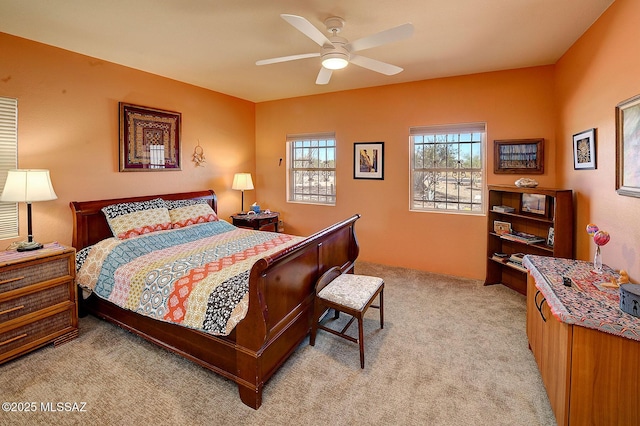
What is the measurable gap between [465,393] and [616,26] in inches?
111

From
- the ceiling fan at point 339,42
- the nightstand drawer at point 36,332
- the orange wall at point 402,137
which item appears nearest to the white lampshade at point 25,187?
the nightstand drawer at point 36,332

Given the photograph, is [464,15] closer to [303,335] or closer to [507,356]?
[507,356]

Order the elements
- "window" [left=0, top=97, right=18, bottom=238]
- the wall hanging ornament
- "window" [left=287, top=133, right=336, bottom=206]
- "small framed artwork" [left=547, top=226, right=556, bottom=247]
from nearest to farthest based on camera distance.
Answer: "window" [left=0, top=97, right=18, bottom=238] → "small framed artwork" [left=547, top=226, right=556, bottom=247] → the wall hanging ornament → "window" [left=287, top=133, right=336, bottom=206]

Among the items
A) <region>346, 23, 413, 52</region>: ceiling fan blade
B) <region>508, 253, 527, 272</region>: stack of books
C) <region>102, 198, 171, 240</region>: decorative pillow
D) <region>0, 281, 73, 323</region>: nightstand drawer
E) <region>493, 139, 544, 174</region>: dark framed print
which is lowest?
<region>0, 281, 73, 323</region>: nightstand drawer

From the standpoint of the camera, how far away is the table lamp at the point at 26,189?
253 cm

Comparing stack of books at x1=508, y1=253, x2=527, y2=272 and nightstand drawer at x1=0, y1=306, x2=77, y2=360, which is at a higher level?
stack of books at x1=508, y1=253, x2=527, y2=272

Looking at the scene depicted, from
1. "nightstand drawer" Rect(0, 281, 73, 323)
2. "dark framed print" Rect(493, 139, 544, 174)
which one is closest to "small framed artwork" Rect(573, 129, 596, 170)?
"dark framed print" Rect(493, 139, 544, 174)

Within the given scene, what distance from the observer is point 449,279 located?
13.3ft

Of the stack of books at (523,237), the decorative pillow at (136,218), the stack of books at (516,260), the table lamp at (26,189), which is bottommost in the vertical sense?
the stack of books at (516,260)

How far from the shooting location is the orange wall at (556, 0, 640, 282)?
6.68 ft

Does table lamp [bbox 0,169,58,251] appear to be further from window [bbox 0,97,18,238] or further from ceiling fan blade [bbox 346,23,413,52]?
ceiling fan blade [bbox 346,23,413,52]

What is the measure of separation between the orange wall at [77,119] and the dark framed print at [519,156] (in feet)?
13.5

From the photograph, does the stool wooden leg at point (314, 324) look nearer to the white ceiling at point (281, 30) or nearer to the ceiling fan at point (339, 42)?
the ceiling fan at point (339, 42)

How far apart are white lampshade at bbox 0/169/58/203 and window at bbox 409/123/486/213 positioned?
164 inches
